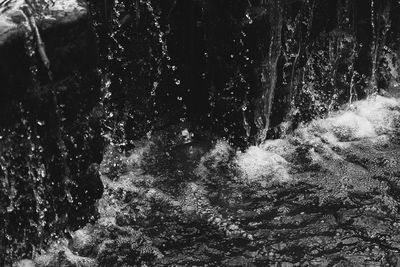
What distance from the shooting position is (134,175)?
5266 mm

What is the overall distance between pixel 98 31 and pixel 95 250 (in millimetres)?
2140

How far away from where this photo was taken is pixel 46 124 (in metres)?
3.92

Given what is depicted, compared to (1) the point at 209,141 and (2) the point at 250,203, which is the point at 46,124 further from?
(1) the point at 209,141

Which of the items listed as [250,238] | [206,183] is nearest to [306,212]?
[250,238]

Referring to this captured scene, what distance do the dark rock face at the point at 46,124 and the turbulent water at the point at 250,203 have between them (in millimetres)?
303

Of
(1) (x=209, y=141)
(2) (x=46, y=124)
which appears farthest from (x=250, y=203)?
(2) (x=46, y=124)

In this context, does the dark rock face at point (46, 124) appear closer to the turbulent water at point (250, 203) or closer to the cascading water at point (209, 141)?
the cascading water at point (209, 141)

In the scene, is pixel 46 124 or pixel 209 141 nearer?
pixel 46 124

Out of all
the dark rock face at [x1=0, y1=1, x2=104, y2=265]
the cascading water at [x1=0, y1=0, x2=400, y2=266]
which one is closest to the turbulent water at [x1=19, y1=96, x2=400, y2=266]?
the cascading water at [x1=0, y1=0, x2=400, y2=266]

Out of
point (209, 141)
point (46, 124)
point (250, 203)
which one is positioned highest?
point (209, 141)

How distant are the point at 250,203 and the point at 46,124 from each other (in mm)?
2161

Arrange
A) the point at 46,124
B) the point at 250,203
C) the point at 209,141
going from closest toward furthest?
the point at 46,124 < the point at 250,203 < the point at 209,141

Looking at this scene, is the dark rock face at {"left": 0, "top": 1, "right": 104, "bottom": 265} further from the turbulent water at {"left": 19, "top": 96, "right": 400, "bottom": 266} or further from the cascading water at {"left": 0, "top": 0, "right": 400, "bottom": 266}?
the turbulent water at {"left": 19, "top": 96, "right": 400, "bottom": 266}

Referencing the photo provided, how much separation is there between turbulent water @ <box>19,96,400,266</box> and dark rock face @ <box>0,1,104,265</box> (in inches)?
11.9
